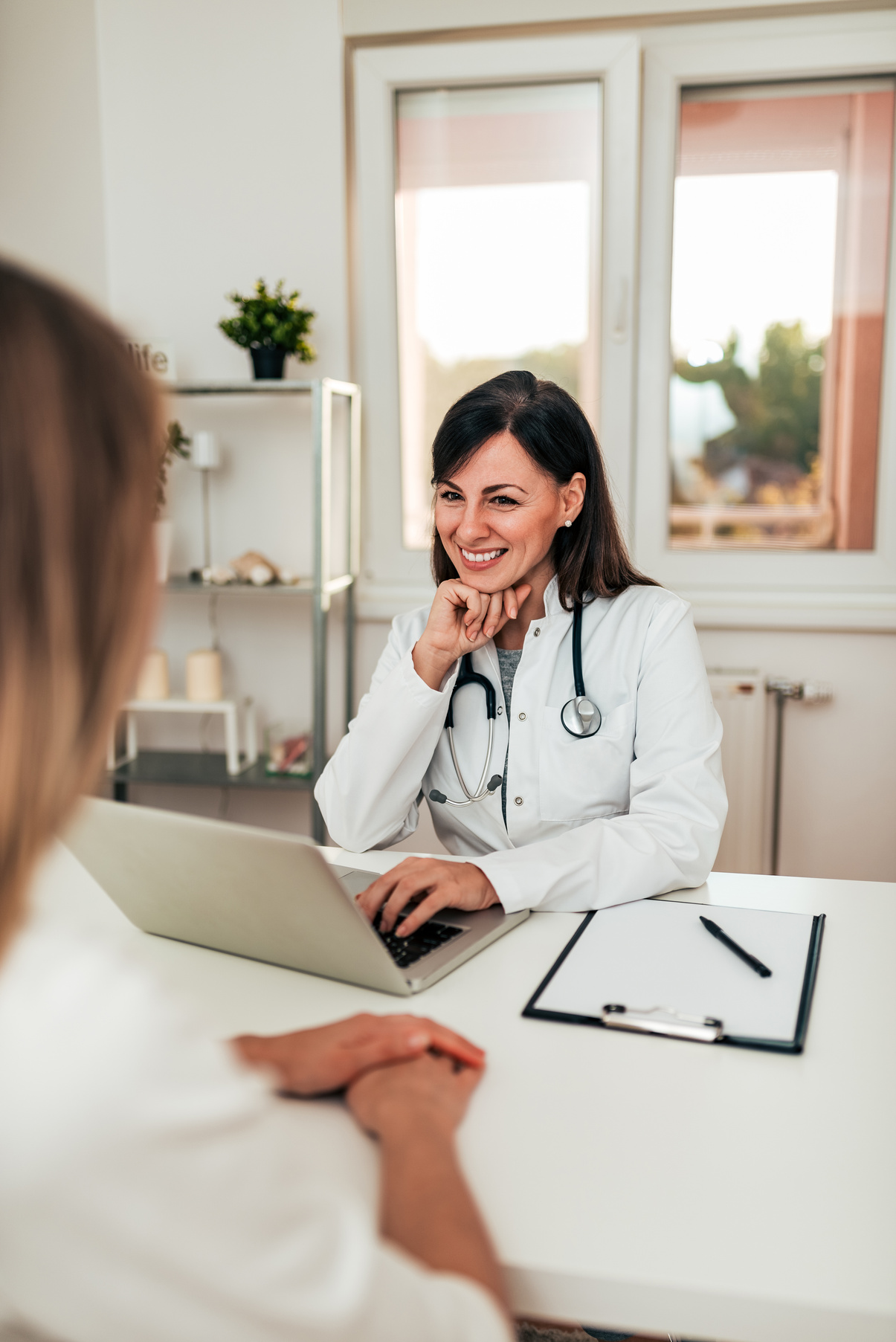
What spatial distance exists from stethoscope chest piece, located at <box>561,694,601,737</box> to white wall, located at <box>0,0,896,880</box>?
3.98ft

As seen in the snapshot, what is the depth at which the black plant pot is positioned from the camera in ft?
8.21

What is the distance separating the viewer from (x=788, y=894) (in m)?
1.24

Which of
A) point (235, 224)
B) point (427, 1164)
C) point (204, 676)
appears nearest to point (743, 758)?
Result: point (204, 676)

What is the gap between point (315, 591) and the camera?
2.48m

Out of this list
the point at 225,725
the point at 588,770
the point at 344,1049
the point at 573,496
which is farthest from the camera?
the point at 225,725

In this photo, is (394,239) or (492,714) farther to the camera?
(394,239)

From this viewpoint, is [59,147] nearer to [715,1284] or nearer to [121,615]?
[121,615]

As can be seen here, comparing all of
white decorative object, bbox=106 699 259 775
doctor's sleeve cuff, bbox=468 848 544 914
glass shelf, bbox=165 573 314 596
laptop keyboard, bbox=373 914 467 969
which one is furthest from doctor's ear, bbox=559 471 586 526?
white decorative object, bbox=106 699 259 775

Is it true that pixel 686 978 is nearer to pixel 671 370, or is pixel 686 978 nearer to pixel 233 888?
pixel 233 888

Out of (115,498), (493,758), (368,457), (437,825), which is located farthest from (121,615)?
(368,457)

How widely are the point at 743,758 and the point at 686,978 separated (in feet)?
5.48

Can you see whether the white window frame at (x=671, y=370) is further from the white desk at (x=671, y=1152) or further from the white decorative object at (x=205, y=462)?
the white desk at (x=671, y=1152)

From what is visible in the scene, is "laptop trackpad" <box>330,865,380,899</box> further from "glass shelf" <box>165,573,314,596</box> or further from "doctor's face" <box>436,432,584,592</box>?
"glass shelf" <box>165,573,314,596</box>

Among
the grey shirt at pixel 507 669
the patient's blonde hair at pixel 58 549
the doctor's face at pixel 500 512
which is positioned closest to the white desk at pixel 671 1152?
the patient's blonde hair at pixel 58 549
